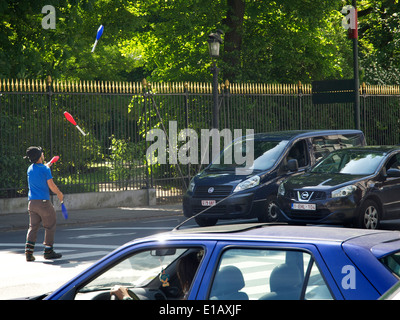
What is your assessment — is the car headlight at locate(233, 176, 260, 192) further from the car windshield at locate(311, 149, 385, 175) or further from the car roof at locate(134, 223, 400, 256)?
the car roof at locate(134, 223, 400, 256)

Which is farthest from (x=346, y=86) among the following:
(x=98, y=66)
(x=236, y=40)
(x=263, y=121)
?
(x=98, y=66)

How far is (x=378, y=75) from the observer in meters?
33.2

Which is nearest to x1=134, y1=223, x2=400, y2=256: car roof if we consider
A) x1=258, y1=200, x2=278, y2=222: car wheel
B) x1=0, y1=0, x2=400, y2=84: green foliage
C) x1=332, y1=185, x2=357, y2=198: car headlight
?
x1=332, y1=185, x2=357, y2=198: car headlight

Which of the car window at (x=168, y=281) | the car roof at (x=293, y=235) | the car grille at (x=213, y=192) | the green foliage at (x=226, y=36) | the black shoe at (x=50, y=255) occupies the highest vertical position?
the green foliage at (x=226, y=36)

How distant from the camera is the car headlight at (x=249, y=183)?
13836 millimetres

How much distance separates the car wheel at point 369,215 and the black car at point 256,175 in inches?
73.1

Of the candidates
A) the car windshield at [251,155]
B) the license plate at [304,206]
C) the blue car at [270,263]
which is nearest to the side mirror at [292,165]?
the car windshield at [251,155]

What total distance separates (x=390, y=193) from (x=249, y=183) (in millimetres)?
2700

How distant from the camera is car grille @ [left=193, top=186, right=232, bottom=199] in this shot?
1387cm

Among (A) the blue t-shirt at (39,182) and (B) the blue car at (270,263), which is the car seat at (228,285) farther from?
(A) the blue t-shirt at (39,182)

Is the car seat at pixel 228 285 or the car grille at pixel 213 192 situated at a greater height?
the car seat at pixel 228 285

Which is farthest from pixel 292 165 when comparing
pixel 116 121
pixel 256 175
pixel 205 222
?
pixel 116 121
